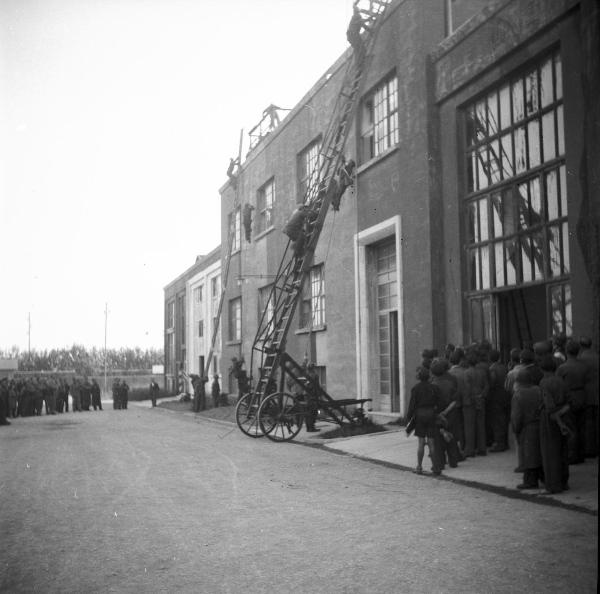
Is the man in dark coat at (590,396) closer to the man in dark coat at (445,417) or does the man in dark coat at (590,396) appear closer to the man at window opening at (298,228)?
the man in dark coat at (445,417)

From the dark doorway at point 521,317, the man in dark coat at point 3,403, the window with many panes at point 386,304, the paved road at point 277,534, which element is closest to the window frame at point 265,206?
the window with many panes at point 386,304

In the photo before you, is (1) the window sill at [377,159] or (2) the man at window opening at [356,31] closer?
(1) the window sill at [377,159]

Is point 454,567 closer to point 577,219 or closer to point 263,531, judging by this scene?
point 263,531

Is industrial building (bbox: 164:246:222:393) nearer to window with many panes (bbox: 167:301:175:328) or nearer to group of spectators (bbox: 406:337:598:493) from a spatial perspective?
window with many panes (bbox: 167:301:175:328)

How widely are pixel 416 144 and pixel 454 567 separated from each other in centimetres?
1188

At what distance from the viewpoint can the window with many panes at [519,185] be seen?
37.3 ft

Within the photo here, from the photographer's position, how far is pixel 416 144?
15750 millimetres

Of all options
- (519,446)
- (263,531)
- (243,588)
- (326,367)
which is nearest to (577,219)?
(519,446)

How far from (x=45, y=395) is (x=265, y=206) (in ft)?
47.5

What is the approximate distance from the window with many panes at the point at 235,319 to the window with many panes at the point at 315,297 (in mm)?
8310

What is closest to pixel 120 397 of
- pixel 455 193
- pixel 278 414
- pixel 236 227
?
pixel 236 227

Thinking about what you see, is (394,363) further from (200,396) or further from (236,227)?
(236,227)

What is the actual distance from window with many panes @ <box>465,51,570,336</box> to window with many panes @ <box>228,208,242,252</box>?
1717 centimetres

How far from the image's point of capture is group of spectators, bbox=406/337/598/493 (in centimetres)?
816
